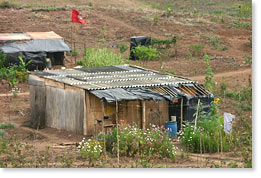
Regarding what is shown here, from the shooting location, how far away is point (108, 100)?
556 inches

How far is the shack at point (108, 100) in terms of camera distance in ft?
48.7

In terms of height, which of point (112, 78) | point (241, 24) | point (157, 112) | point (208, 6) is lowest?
point (157, 112)

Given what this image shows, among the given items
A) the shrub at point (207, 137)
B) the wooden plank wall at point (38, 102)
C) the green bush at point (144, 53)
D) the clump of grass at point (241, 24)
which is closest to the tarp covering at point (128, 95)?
the shrub at point (207, 137)

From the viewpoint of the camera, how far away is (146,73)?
691 inches

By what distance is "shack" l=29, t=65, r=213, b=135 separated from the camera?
48.7ft

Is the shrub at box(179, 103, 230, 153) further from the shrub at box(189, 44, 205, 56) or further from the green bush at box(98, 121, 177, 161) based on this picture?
the shrub at box(189, 44, 205, 56)

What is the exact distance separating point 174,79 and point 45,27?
18.5 meters

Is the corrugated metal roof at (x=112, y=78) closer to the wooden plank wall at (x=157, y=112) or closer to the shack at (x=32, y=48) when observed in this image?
the wooden plank wall at (x=157, y=112)

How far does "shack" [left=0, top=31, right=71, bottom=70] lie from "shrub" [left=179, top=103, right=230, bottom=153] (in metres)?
12.3

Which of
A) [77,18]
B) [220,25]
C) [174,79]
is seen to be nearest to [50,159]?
[174,79]

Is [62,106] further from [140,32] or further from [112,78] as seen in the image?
[140,32]

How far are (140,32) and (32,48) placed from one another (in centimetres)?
1124

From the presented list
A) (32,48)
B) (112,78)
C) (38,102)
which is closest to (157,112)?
(112,78)

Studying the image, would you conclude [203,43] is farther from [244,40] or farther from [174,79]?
[174,79]
